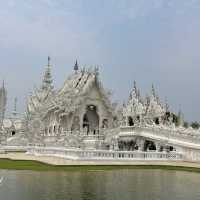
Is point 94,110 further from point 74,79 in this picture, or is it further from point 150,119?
point 150,119

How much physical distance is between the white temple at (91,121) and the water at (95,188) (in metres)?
13.4

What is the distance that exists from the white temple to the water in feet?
43.9

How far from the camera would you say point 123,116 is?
39562 millimetres

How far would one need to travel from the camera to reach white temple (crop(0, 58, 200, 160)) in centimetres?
3064

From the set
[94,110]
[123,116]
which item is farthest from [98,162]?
[94,110]

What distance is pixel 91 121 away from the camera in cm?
4569

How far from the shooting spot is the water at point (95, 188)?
9.88m

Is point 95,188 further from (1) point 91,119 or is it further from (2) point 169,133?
(1) point 91,119

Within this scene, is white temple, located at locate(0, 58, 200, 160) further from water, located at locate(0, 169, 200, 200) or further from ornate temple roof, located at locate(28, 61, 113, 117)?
water, located at locate(0, 169, 200, 200)

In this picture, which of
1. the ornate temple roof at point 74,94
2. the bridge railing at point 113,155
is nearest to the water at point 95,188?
the bridge railing at point 113,155

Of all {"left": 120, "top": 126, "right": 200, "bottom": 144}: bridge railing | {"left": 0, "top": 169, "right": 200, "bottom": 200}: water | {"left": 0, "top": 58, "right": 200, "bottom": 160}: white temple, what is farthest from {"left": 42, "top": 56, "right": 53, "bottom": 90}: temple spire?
{"left": 0, "top": 169, "right": 200, "bottom": 200}: water

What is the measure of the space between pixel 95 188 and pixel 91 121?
34.4 m

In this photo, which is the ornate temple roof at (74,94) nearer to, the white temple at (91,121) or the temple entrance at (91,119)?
the white temple at (91,121)

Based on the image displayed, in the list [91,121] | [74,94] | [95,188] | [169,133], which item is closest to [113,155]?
[169,133]
